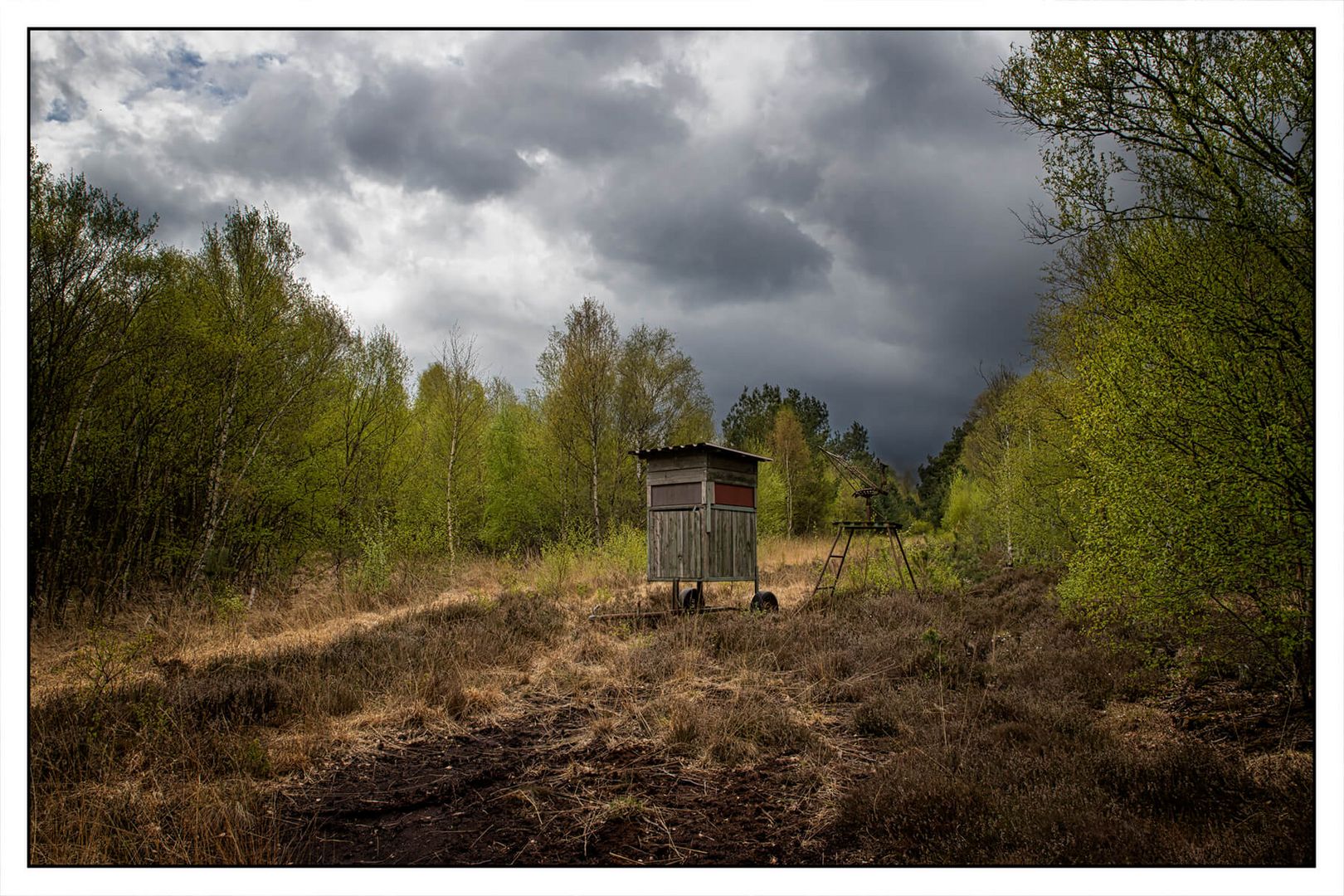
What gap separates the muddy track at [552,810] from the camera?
386 cm

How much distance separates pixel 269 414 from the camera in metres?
13.2

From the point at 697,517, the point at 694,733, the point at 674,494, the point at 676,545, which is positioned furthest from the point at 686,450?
the point at 694,733

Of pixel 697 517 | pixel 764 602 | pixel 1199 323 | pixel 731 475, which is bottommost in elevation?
pixel 764 602

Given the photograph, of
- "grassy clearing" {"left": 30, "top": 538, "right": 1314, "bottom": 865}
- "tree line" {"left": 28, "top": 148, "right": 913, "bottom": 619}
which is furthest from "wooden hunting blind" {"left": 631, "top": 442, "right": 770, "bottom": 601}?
"tree line" {"left": 28, "top": 148, "right": 913, "bottom": 619}

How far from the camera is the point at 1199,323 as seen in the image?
14.8 ft

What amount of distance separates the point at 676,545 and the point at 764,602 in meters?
1.98

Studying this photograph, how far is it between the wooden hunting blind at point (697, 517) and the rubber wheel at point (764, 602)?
0.62 metres

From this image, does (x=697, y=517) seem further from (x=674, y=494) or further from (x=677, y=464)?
(x=677, y=464)

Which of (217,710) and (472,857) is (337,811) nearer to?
(472,857)

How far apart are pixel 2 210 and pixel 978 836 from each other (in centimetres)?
623

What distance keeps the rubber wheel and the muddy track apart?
7007 mm

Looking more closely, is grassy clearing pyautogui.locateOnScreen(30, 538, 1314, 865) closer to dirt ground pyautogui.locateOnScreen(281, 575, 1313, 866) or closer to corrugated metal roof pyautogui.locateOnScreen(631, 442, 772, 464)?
dirt ground pyautogui.locateOnScreen(281, 575, 1313, 866)

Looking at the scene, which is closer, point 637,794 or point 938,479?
point 637,794
